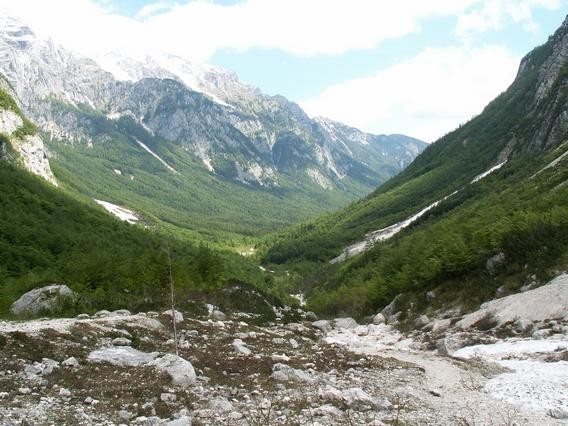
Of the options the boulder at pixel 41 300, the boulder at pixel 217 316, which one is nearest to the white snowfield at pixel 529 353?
the boulder at pixel 217 316

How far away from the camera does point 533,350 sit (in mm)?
21500

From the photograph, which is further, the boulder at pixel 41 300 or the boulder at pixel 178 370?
the boulder at pixel 41 300

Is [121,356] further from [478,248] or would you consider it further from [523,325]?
[478,248]

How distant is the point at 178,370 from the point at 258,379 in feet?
8.77

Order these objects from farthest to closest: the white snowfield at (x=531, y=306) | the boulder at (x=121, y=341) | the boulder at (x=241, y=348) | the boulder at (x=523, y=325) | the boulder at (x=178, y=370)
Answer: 1. the white snowfield at (x=531, y=306)
2. the boulder at (x=523, y=325)
3. the boulder at (x=241, y=348)
4. the boulder at (x=121, y=341)
5. the boulder at (x=178, y=370)

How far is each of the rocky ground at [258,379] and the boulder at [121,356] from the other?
43 mm

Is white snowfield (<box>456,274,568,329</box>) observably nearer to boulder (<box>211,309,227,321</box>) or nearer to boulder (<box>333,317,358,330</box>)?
boulder (<box>333,317,358,330</box>)

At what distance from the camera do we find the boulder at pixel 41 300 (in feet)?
99.2

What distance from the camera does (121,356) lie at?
17688 mm

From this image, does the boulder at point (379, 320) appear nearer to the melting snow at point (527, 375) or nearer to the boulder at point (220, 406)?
the melting snow at point (527, 375)

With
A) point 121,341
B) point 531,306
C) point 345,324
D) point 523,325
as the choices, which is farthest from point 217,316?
point 531,306

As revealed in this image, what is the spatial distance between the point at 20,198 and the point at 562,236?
98.9m

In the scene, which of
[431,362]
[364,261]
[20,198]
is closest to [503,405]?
[431,362]

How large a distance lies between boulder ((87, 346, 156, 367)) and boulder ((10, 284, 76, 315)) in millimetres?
14125
